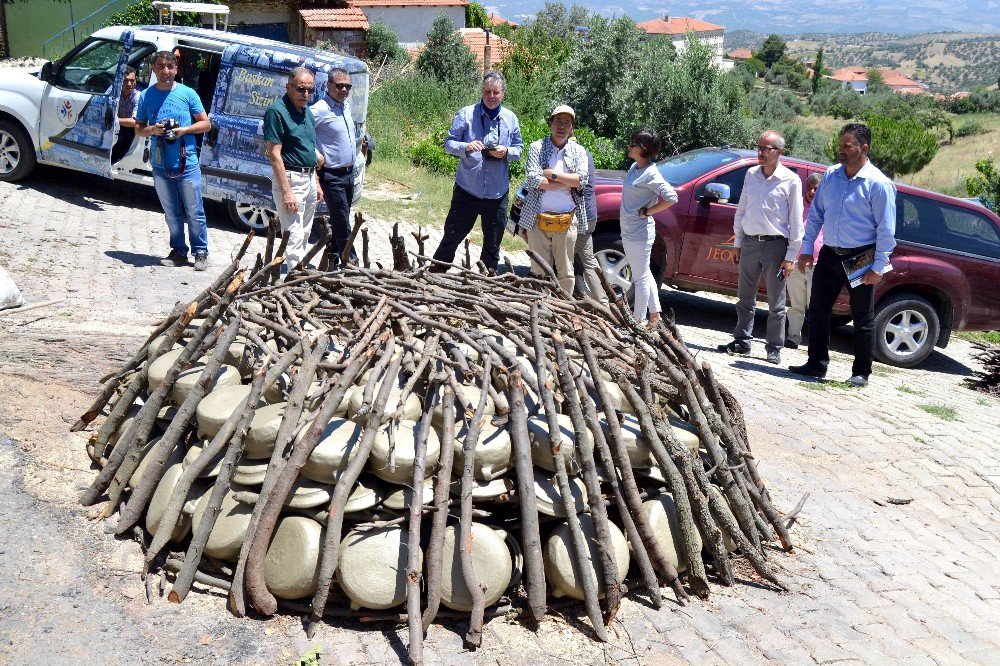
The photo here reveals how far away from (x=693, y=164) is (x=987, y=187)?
11532 mm

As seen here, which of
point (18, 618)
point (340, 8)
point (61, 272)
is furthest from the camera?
point (340, 8)

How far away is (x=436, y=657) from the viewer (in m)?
3.62

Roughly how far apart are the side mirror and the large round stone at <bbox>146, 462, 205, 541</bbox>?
6.82m

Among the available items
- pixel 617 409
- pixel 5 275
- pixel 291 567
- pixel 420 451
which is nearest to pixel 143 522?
pixel 291 567

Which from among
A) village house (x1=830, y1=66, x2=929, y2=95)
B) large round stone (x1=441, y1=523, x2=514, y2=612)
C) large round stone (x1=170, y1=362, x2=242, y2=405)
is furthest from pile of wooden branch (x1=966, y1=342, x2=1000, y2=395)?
village house (x1=830, y1=66, x2=929, y2=95)

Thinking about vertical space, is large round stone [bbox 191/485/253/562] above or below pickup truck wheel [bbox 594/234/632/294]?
below

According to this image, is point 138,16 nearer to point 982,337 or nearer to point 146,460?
point 982,337

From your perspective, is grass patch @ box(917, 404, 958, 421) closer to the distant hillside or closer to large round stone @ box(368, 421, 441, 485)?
large round stone @ box(368, 421, 441, 485)

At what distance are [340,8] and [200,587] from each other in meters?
29.0

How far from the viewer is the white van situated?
10344 millimetres

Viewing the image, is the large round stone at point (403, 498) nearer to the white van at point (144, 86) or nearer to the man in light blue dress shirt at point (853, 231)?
the man in light blue dress shirt at point (853, 231)

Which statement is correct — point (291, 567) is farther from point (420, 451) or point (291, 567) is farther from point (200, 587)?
point (420, 451)

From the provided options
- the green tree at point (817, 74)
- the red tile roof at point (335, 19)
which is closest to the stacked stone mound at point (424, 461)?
the red tile roof at point (335, 19)

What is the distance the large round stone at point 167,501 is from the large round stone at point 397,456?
85cm
